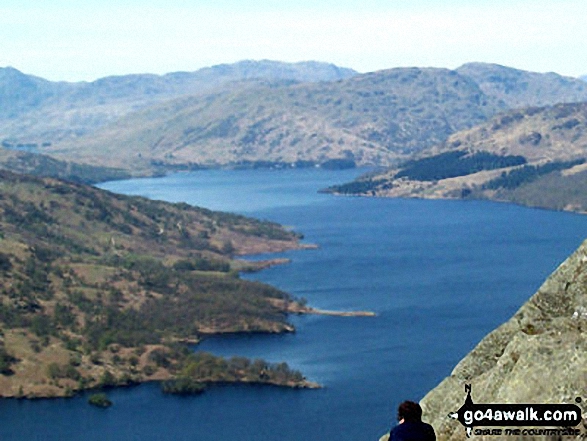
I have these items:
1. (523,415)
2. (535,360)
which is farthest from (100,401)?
(523,415)

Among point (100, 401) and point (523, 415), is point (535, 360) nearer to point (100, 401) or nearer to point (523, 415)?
point (523, 415)

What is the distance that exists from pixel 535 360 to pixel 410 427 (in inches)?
239

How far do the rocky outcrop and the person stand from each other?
324 cm

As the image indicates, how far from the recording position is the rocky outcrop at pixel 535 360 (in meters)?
26.3

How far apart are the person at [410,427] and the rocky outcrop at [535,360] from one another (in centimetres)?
324

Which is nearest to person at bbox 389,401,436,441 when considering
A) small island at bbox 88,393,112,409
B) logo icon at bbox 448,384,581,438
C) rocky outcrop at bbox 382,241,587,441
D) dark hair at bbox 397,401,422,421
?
dark hair at bbox 397,401,422,421

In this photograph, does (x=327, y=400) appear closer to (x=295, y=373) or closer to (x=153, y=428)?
(x=295, y=373)

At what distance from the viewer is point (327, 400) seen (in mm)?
169125

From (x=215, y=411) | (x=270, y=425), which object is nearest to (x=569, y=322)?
(x=270, y=425)

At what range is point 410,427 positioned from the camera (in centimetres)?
2317

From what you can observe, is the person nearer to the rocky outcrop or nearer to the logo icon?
the logo icon

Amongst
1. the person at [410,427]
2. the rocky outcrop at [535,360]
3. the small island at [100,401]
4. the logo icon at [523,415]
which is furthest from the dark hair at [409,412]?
the small island at [100,401]

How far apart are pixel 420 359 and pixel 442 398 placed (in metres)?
159

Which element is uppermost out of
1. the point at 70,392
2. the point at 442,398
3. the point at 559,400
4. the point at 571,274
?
the point at 571,274
